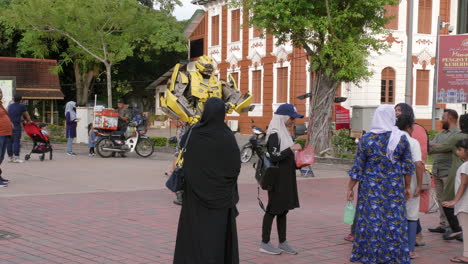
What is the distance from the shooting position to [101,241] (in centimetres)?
722

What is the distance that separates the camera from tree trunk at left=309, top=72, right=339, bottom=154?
19359mm

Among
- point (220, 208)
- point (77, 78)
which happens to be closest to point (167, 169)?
point (220, 208)

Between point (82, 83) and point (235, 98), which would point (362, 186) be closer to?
point (235, 98)

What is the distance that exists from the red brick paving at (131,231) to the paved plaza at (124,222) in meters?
0.01

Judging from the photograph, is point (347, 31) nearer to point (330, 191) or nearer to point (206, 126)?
point (330, 191)

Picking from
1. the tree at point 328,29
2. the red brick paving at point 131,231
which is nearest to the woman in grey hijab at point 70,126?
the tree at point 328,29

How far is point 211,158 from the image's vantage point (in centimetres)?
532

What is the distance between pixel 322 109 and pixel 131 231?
1249cm

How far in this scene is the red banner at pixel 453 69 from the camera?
1905 centimetres

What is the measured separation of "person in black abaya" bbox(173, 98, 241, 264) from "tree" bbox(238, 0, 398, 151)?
41.5 ft

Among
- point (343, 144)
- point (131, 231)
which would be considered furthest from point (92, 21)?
point (131, 231)

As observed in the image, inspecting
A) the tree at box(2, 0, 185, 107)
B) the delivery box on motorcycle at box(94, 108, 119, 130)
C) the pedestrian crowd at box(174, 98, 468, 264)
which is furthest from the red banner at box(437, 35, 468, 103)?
the tree at box(2, 0, 185, 107)

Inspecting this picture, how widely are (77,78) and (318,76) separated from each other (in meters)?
27.8

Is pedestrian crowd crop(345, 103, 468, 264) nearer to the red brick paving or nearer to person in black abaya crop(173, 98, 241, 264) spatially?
the red brick paving
